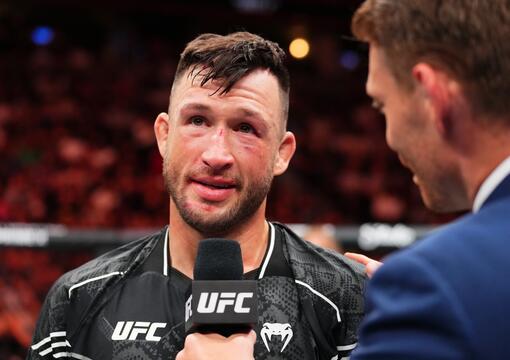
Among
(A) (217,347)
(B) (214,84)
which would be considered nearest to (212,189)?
(B) (214,84)

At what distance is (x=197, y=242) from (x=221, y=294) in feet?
1.56

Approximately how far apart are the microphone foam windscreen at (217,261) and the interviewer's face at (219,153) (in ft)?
0.92

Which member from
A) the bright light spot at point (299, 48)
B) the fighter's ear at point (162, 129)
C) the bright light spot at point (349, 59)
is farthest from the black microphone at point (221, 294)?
the bright light spot at point (349, 59)

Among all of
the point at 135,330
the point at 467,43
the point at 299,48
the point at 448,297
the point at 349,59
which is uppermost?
the point at 299,48

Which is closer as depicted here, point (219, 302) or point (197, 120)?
point (219, 302)

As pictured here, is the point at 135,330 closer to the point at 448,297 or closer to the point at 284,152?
the point at 284,152

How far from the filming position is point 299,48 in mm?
11094

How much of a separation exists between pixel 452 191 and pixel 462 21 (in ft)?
0.89

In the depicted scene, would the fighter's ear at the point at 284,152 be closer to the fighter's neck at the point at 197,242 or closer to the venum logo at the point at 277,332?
the fighter's neck at the point at 197,242

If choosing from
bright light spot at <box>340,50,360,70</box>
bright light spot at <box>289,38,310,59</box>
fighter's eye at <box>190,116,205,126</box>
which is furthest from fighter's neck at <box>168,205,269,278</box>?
bright light spot at <box>340,50,360,70</box>

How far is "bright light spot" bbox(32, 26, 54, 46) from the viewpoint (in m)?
10.0

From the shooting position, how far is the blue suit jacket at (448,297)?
113cm

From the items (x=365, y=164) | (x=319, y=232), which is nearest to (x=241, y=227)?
(x=319, y=232)

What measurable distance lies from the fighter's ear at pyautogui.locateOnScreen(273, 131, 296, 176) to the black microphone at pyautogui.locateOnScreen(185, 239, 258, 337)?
497 mm
